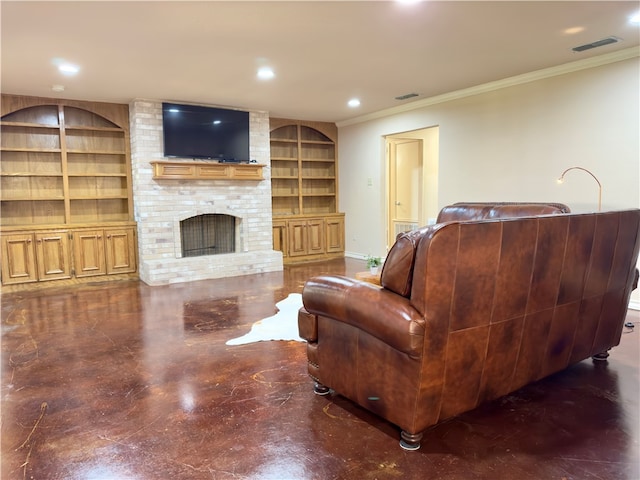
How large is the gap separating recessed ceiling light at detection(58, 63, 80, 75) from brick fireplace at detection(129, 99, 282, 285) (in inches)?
51.3

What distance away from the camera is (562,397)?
97.7 inches

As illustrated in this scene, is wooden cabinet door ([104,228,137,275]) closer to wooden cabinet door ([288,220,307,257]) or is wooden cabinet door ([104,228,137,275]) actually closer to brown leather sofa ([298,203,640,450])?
wooden cabinet door ([288,220,307,257])

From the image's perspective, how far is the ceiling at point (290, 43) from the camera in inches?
120

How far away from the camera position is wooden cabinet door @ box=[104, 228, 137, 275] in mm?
6070

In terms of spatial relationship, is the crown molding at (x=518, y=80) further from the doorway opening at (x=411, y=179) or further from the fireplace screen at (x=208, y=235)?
the fireplace screen at (x=208, y=235)

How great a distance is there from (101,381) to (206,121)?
14.1 ft

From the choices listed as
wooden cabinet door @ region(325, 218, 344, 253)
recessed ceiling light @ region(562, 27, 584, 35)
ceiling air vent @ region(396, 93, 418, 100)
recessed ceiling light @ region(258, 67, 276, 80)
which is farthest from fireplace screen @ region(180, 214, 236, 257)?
recessed ceiling light @ region(562, 27, 584, 35)

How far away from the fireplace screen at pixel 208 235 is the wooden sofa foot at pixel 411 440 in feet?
16.8

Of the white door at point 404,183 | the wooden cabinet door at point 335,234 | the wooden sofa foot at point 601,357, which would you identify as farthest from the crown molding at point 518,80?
the wooden sofa foot at point 601,357

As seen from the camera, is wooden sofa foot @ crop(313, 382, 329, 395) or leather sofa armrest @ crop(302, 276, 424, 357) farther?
wooden sofa foot @ crop(313, 382, 329, 395)

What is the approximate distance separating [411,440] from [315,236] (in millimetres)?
5907

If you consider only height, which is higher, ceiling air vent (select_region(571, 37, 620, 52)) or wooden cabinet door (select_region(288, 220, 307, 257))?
ceiling air vent (select_region(571, 37, 620, 52))

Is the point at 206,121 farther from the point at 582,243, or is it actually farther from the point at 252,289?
the point at 582,243

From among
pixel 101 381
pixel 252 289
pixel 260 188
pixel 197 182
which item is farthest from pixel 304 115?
pixel 101 381
